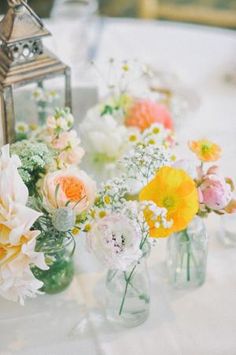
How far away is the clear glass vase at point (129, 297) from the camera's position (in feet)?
4.10

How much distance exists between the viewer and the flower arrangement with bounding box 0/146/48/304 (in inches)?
42.3

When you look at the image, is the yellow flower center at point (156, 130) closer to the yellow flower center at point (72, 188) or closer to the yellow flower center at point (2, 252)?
the yellow flower center at point (72, 188)

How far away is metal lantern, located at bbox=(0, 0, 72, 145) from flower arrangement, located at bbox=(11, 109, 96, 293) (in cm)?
8

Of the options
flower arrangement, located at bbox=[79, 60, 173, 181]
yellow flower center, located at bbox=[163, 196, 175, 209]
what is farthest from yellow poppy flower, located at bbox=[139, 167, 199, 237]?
flower arrangement, located at bbox=[79, 60, 173, 181]

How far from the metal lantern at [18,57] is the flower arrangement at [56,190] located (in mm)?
81

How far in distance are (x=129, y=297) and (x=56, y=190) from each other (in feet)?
0.93

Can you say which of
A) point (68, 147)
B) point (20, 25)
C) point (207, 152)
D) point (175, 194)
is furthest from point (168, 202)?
point (20, 25)

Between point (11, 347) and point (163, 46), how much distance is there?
4.05 feet

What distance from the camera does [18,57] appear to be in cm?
133

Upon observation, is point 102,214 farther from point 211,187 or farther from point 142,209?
point 211,187

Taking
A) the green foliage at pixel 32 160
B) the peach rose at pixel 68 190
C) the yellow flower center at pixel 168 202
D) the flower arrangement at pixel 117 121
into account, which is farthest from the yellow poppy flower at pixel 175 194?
the flower arrangement at pixel 117 121

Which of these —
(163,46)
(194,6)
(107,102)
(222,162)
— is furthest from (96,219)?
(194,6)

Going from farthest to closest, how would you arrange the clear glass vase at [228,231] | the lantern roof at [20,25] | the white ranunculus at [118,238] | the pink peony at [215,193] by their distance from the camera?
the clear glass vase at [228,231] < the lantern roof at [20,25] < the pink peony at [215,193] < the white ranunculus at [118,238]

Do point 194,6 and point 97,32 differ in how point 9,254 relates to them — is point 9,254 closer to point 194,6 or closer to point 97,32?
point 97,32
